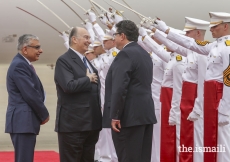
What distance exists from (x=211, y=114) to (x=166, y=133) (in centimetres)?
102

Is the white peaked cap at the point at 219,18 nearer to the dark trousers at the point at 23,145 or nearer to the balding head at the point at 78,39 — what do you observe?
the balding head at the point at 78,39

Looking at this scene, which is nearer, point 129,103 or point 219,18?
point 129,103

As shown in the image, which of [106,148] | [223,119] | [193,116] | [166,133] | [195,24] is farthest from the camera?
[106,148]

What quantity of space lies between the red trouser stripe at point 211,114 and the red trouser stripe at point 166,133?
791 mm

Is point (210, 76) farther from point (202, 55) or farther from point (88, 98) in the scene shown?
point (88, 98)

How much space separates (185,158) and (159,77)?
923mm

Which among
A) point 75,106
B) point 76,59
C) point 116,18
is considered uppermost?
point 116,18

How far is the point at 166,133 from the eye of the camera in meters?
5.25

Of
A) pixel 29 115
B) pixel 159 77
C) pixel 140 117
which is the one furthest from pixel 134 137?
pixel 159 77

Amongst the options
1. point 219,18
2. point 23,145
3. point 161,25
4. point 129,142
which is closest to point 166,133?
point 161,25

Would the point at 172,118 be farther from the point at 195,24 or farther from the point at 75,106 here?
the point at 75,106

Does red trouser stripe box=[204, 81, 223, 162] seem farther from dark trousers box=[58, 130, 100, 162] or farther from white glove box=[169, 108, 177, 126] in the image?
dark trousers box=[58, 130, 100, 162]

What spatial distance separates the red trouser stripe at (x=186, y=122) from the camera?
4789mm

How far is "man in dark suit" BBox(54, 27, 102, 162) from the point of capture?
3.89 m
